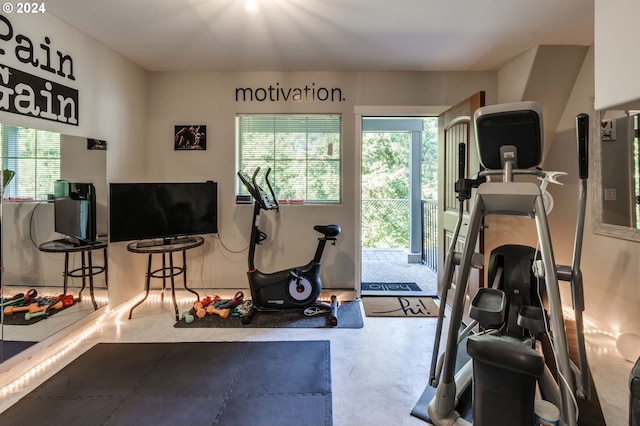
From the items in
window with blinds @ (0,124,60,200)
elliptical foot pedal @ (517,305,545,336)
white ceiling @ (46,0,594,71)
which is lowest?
elliptical foot pedal @ (517,305,545,336)

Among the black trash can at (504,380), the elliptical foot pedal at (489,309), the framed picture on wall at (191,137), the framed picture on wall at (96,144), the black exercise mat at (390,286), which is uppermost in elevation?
the framed picture on wall at (191,137)

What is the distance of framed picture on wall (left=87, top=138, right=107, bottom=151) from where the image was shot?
2693 millimetres

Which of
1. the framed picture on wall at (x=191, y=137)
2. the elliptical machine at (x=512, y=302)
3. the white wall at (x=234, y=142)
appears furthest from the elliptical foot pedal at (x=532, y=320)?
the framed picture on wall at (x=191, y=137)

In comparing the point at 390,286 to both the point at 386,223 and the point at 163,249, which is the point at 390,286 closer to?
the point at 386,223

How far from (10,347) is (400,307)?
320 centimetres

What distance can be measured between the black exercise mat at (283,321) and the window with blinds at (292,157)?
1.30 metres

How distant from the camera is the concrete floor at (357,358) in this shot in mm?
1779

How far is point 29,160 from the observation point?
2.16m

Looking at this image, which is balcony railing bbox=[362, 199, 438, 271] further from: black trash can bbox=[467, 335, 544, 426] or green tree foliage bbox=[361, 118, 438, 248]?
black trash can bbox=[467, 335, 544, 426]

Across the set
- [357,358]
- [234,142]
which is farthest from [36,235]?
[357,358]

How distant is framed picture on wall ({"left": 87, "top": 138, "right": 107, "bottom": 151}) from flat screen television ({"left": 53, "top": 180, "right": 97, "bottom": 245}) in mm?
350

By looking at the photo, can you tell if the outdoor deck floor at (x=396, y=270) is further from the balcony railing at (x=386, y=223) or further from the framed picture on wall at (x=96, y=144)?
the framed picture on wall at (x=96, y=144)

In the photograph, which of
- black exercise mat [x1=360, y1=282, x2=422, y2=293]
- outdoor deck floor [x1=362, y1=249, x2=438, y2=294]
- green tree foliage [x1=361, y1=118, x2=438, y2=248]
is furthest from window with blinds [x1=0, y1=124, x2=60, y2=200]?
green tree foliage [x1=361, y1=118, x2=438, y2=248]

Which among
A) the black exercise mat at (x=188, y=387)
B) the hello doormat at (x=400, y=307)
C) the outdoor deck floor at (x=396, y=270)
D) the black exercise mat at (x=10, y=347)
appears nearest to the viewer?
the black exercise mat at (x=188, y=387)
